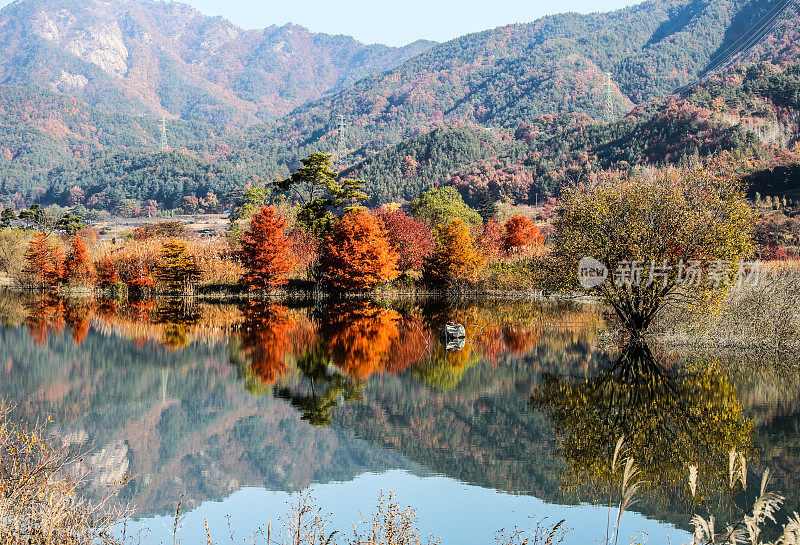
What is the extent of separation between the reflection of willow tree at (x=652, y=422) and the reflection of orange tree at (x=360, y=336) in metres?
4.80

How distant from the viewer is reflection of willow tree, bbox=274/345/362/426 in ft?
42.7

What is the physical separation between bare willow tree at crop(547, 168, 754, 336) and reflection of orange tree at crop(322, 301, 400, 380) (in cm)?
597

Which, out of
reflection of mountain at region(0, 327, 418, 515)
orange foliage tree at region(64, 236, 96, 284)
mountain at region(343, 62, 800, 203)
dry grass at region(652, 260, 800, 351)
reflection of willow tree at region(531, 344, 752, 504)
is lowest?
reflection of mountain at region(0, 327, 418, 515)

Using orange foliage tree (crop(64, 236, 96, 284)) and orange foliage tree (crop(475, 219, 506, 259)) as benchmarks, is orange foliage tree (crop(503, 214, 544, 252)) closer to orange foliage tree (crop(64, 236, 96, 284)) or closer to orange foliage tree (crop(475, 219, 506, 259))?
orange foliage tree (crop(475, 219, 506, 259))

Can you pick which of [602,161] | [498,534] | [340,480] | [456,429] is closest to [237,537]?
[340,480]

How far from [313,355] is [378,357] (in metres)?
1.91

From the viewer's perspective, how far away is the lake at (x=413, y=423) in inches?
334

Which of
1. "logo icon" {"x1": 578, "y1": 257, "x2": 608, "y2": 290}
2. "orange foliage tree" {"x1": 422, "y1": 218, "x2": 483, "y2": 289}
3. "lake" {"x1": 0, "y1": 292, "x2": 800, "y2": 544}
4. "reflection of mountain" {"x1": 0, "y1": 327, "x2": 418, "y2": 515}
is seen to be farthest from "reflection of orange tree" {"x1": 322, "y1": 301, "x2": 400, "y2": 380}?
"orange foliage tree" {"x1": 422, "y1": 218, "x2": 483, "y2": 289}

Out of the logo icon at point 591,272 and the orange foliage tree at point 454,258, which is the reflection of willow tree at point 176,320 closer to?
the logo icon at point 591,272

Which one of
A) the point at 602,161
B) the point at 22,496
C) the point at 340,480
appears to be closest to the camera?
the point at 22,496

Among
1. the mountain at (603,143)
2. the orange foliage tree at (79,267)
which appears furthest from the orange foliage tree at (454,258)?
the mountain at (603,143)

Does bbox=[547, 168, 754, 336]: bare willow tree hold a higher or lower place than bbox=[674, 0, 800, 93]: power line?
lower

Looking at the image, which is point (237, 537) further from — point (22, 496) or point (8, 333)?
point (8, 333)

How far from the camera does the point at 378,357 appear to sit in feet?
60.2
